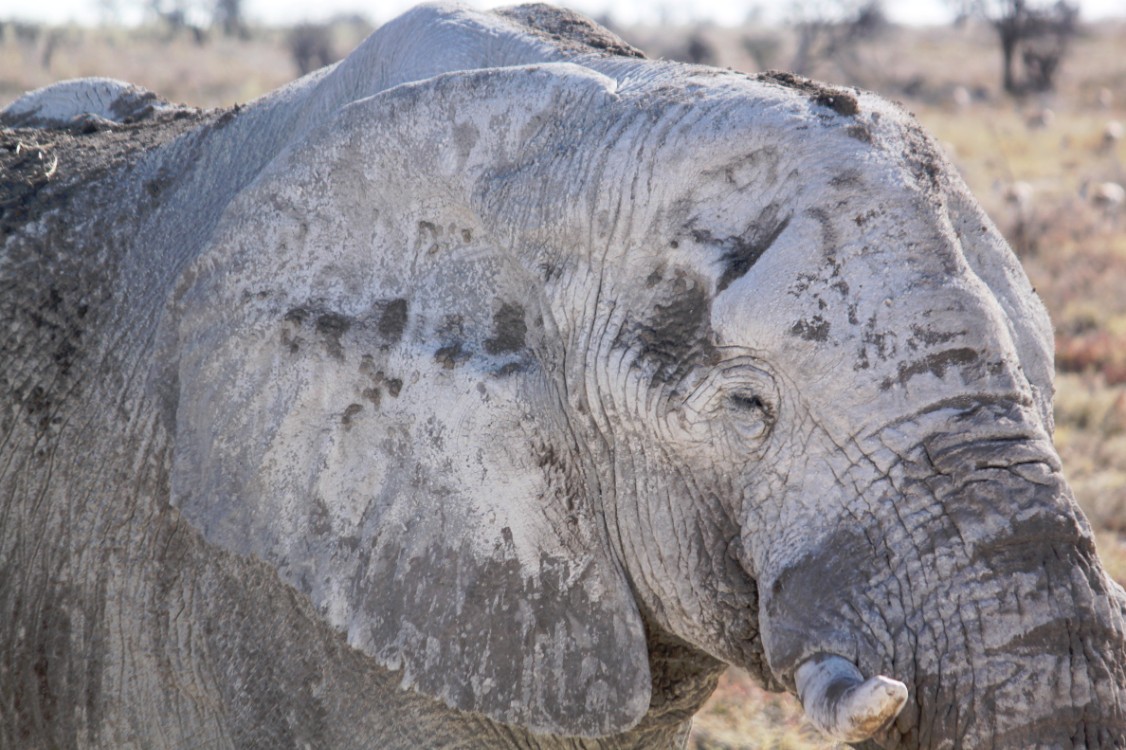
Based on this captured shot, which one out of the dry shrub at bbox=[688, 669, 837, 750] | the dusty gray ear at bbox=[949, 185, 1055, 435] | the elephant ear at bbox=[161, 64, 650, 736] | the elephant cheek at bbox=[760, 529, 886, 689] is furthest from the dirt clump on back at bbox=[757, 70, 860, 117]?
the dry shrub at bbox=[688, 669, 837, 750]

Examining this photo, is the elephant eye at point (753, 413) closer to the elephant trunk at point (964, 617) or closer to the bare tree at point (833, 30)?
the elephant trunk at point (964, 617)

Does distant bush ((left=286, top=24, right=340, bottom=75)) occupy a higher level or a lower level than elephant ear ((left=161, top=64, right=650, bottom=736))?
lower

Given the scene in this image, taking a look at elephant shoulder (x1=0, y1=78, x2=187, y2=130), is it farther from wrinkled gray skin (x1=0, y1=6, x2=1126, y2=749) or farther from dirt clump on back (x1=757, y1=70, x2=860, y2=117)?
dirt clump on back (x1=757, y1=70, x2=860, y2=117)

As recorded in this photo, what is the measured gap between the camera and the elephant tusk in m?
1.66

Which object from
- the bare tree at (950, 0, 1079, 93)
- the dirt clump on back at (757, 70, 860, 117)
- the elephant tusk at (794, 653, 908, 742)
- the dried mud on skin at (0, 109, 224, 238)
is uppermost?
the dirt clump on back at (757, 70, 860, 117)

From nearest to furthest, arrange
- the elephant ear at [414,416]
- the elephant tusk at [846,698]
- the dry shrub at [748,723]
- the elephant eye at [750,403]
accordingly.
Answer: the elephant tusk at [846,698], the elephant eye at [750,403], the elephant ear at [414,416], the dry shrub at [748,723]

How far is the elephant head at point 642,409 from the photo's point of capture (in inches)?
71.2

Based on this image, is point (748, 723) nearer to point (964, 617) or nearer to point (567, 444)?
point (567, 444)

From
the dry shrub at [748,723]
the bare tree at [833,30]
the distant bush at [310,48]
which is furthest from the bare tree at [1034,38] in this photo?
the dry shrub at [748,723]

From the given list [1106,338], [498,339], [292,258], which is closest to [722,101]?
[498,339]

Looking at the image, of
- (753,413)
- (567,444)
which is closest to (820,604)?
(753,413)

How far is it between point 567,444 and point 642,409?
0.59ft

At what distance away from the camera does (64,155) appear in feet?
10.3

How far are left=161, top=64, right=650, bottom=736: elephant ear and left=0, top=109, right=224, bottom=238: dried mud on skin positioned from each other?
2.44 feet
